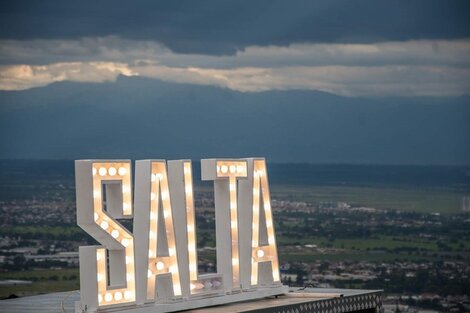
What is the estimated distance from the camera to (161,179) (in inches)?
1146

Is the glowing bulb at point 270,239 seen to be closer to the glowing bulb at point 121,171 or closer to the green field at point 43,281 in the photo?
the glowing bulb at point 121,171

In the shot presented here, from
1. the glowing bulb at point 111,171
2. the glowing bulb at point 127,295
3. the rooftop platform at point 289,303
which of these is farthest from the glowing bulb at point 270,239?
the glowing bulb at point 111,171

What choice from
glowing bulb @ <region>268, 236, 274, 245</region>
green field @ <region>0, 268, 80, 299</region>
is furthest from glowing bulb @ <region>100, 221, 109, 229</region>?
green field @ <region>0, 268, 80, 299</region>

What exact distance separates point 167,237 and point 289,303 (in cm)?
334

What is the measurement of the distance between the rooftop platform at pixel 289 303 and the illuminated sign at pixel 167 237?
0.41 m

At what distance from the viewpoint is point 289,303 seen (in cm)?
3105

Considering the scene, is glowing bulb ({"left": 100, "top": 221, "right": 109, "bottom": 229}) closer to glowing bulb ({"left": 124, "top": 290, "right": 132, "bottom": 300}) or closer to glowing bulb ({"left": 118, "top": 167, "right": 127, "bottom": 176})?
glowing bulb ({"left": 118, "top": 167, "right": 127, "bottom": 176})

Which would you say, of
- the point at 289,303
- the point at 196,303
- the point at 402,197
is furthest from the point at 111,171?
the point at 402,197

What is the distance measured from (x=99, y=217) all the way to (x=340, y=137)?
181ft

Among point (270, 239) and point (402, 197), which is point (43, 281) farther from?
point (270, 239)

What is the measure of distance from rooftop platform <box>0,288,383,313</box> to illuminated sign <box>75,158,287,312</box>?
16.2 inches

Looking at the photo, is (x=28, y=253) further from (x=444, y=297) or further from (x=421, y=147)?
(x=421, y=147)

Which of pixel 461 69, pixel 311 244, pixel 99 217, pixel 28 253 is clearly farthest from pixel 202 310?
pixel 461 69

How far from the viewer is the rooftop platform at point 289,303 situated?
29734mm
